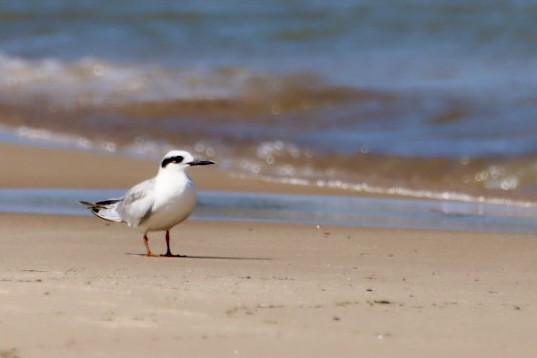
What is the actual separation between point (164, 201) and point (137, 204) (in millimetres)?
204

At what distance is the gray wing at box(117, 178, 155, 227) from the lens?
7.08 meters

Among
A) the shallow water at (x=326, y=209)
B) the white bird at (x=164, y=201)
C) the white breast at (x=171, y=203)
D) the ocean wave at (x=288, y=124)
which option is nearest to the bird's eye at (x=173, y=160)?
the white bird at (x=164, y=201)

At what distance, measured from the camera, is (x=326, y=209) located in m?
9.05

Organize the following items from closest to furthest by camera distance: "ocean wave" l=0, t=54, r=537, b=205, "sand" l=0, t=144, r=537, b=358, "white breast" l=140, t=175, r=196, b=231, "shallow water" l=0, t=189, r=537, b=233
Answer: "sand" l=0, t=144, r=537, b=358 → "white breast" l=140, t=175, r=196, b=231 → "shallow water" l=0, t=189, r=537, b=233 → "ocean wave" l=0, t=54, r=537, b=205

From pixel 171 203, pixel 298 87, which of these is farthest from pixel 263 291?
pixel 298 87

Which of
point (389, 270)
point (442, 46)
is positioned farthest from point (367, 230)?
point (442, 46)

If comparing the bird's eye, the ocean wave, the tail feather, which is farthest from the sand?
the ocean wave

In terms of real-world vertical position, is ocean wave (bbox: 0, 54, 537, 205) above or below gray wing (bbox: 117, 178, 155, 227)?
above

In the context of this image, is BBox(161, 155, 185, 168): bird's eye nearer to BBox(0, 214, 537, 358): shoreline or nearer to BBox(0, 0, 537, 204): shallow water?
BBox(0, 214, 537, 358): shoreline

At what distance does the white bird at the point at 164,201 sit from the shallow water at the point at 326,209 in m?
1.22

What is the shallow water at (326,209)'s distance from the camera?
27.7 feet

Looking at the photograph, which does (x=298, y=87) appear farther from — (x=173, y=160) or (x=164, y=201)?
(x=164, y=201)

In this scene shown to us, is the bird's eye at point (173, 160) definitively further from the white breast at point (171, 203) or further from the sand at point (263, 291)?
the sand at point (263, 291)

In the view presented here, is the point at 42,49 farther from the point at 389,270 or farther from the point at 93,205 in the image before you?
the point at 389,270
